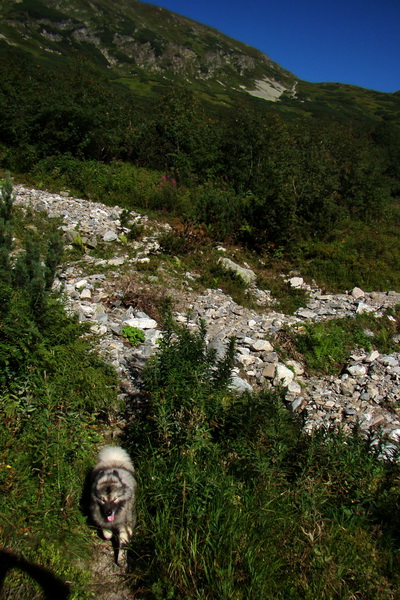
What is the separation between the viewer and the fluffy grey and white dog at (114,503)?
9.50 ft

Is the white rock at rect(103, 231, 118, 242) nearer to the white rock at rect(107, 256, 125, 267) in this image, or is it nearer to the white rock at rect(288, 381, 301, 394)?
the white rock at rect(107, 256, 125, 267)

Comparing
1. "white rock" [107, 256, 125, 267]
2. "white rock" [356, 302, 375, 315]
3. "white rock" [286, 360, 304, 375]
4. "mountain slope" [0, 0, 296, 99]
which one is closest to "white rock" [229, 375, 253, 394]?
"white rock" [286, 360, 304, 375]

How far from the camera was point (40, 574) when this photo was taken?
2.54 metres

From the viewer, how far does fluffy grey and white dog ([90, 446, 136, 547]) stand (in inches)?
114

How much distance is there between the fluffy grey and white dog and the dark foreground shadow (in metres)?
0.48

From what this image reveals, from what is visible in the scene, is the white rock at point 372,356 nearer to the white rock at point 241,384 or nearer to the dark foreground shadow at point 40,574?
the white rock at point 241,384

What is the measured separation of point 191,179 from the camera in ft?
48.4

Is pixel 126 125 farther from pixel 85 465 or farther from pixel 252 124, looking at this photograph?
pixel 85 465

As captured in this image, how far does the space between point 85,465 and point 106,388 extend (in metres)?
1.06

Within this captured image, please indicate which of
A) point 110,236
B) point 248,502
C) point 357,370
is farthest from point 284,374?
point 110,236

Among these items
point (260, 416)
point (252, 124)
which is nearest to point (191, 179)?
point (252, 124)

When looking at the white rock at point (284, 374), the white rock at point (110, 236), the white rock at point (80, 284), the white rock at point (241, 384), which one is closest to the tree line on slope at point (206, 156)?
the white rock at point (110, 236)

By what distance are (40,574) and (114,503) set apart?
26.0 inches

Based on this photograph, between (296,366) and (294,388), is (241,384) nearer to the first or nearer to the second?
(294,388)
